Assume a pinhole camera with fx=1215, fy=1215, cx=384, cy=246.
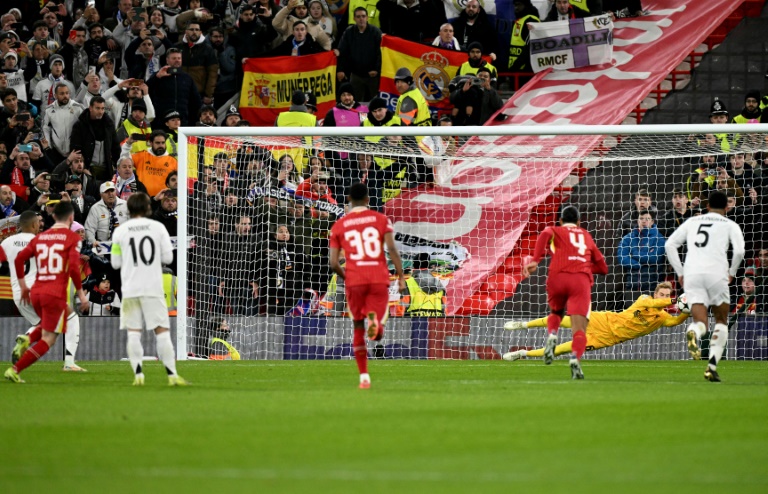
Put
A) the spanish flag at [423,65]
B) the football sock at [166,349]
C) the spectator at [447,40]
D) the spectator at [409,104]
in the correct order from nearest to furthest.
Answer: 1. the football sock at [166,349]
2. the spectator at [409,104]
3. the spectator at [447,40]
4. the spanish flag at [423,65]

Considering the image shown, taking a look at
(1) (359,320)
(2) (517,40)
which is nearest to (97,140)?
(2) (517,40)

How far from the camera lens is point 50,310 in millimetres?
14172

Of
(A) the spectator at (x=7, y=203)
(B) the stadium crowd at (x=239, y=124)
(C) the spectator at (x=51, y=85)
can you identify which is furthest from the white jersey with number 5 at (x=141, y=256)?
(C) the spectator at (x=51, y=85)

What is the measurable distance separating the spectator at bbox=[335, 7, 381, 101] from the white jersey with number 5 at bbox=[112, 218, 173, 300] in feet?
37.8

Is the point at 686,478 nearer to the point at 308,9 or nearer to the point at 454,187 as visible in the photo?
the point at 454,187

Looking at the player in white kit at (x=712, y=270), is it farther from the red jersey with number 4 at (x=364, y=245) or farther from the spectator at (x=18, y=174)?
the spectator at (x=18, y=174)

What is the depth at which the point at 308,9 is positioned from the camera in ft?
82.9

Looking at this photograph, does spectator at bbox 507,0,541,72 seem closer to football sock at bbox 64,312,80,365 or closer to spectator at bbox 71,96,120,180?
spectator at bbox 71,96,120,180

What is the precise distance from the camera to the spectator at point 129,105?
23.1 m

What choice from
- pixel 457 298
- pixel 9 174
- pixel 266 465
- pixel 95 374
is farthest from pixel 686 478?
pixel 9 174

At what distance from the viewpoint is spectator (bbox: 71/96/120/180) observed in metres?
23.0

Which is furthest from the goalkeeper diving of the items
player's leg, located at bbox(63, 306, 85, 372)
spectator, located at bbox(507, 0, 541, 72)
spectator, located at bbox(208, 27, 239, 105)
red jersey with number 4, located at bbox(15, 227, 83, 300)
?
spectator, located at bbox(208, 27, 239, 105)

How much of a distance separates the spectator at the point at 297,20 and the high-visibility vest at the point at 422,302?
6.67m

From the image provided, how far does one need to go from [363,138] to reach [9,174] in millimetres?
7093
